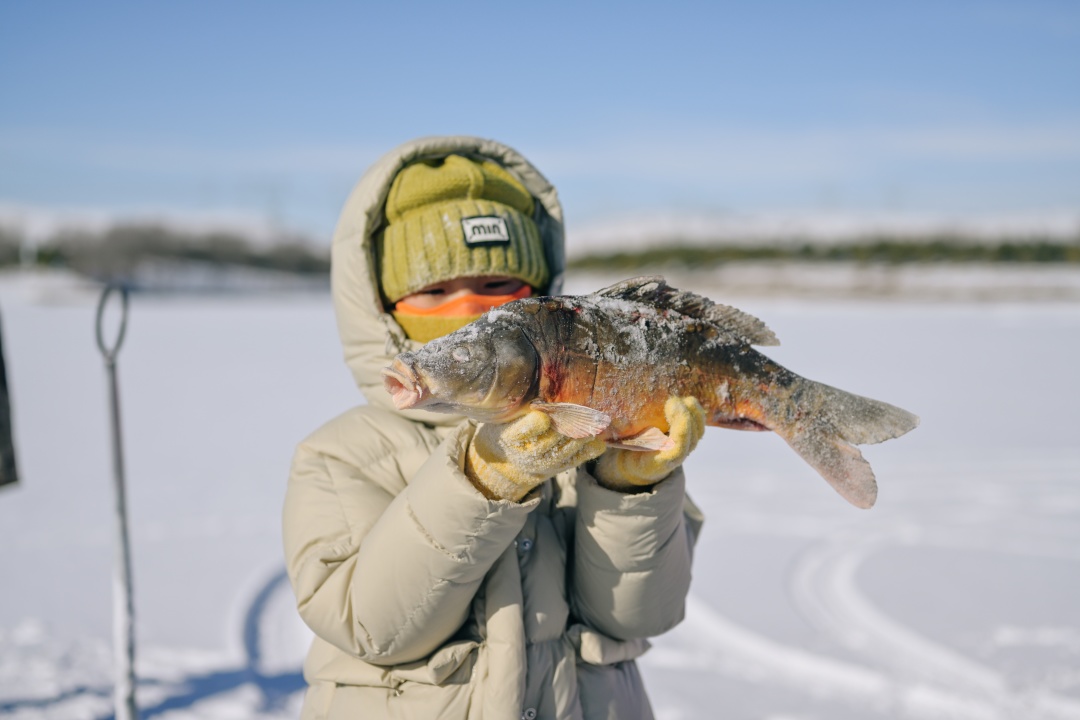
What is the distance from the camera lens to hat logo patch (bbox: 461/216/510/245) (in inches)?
77.0

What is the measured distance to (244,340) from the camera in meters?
15.5

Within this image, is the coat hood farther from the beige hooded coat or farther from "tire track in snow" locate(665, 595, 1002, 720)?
"tire track in snow" locate(665, 595, 1002, 720)

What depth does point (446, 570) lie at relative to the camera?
158 centimetres

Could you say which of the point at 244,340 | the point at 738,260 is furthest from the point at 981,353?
the point at 738,260

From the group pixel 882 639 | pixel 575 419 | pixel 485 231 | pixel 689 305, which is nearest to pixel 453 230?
pixel 485 231

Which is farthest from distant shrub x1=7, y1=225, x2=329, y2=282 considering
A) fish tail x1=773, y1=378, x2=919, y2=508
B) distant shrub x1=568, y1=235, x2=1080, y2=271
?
fish tail x1=773, y1=378, x2=919, y2=508

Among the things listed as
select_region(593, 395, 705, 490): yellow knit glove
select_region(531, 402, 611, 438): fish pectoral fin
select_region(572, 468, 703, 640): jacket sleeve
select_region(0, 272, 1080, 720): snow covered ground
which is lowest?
select_region(0, 272, 1080, 720): snow covered ground

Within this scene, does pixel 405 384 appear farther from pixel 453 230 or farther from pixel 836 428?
pixel 836 428

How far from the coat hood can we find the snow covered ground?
2237 millimetres

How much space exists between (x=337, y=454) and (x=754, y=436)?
7579mm

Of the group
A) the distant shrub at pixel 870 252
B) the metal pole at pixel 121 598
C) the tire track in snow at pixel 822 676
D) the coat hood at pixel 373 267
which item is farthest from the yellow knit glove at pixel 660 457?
the distant shrub at pixel 870 252

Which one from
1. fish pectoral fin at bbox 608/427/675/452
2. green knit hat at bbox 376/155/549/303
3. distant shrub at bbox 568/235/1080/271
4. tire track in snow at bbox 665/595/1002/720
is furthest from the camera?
distant shrub at bbox 568/235/1080/271

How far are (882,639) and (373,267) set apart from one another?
345 centimetres

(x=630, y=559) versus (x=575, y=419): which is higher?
(x=575, y=419)
